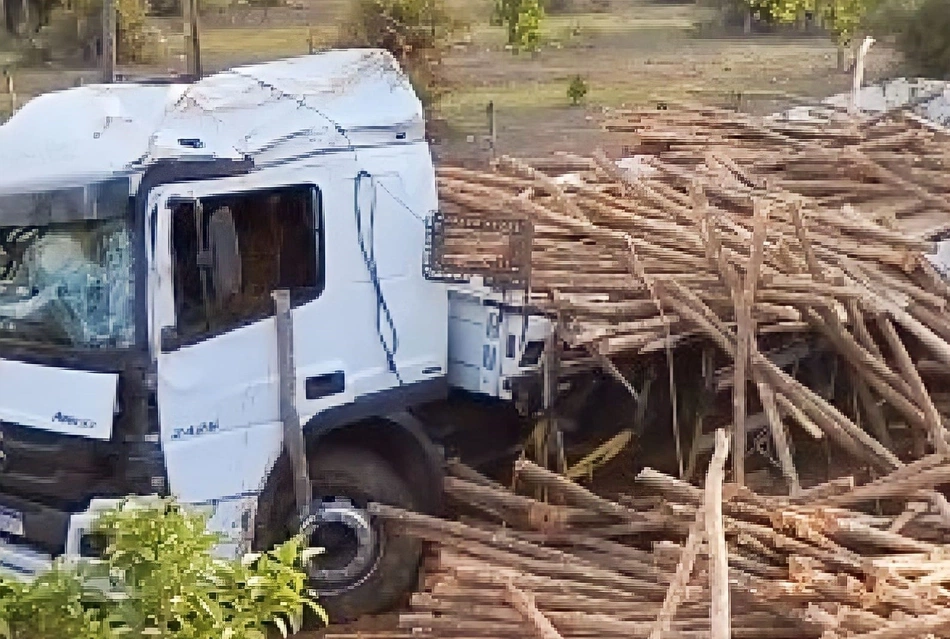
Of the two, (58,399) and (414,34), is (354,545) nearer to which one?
(58,399)

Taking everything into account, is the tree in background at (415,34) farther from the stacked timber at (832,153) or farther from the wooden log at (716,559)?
the wooden log at (716,559)

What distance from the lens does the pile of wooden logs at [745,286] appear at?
777 cm

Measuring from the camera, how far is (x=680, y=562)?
615 centimetres

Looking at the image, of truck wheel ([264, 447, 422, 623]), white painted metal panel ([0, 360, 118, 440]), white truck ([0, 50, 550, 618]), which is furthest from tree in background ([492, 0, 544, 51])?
white painted metal panel ([0, 360, 118, 440])

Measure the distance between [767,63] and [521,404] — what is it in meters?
24.4

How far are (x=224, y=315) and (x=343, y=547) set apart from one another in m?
1.51

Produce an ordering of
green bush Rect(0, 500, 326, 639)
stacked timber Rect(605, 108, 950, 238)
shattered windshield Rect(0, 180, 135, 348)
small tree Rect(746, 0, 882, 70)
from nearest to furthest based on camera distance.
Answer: green bush Rect(0, 500, 326, 639) < shattered windshield Rect(0, 180, 135, 348) < stacked timber Rect(605, 108, 950, 238) < small tree Rect(746, 0, 882, 70)

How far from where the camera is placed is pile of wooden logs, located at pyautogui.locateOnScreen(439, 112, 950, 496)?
7.77 meters

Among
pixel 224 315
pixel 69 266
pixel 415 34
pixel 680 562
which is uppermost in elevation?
pixel 415 34

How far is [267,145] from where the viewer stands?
23.7ft

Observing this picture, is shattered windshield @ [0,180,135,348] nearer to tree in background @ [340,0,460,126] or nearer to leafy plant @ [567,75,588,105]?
tree in background @ [340,0,460,126]

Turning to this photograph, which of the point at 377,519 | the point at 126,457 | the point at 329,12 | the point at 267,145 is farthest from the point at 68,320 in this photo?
the point at 329,12

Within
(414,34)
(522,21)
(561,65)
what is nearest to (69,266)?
(414,34)

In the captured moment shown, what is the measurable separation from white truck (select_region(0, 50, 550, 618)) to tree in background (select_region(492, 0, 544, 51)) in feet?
66.7
